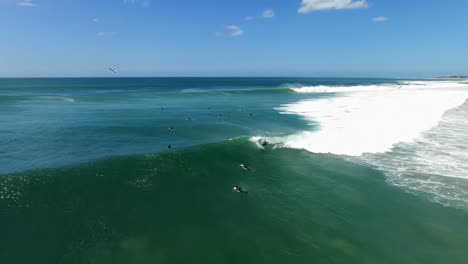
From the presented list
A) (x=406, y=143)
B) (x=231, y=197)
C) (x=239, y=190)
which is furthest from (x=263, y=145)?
(x=406, y=143)

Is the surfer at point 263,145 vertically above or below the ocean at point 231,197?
above

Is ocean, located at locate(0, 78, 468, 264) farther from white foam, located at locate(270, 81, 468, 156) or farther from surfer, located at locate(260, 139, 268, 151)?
surfer, located at locate(260, 139, 268, 151)

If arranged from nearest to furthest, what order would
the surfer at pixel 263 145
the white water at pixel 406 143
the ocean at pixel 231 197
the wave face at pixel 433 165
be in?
the ocean at pixel 231 197 < the wave face at pixel 433 165 < the white water at pixel 406 143 < the surfer at pixel 263 145

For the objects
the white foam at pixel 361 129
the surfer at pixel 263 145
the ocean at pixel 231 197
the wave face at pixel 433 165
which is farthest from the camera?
the white foam at pixel 361 129

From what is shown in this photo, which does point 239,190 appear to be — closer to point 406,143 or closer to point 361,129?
point 406,143

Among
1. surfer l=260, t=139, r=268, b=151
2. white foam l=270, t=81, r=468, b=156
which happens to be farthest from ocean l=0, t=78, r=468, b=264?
surfer l=260, t=139, r=268, b=151

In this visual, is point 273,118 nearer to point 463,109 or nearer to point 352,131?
point 352,131

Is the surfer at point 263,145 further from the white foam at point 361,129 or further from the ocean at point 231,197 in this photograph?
the white foam at point 361,129

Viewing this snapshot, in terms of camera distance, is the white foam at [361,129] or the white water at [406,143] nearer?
the white water at [406,143]

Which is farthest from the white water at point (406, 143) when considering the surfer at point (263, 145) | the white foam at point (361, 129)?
the surfer at point (263, 145)
